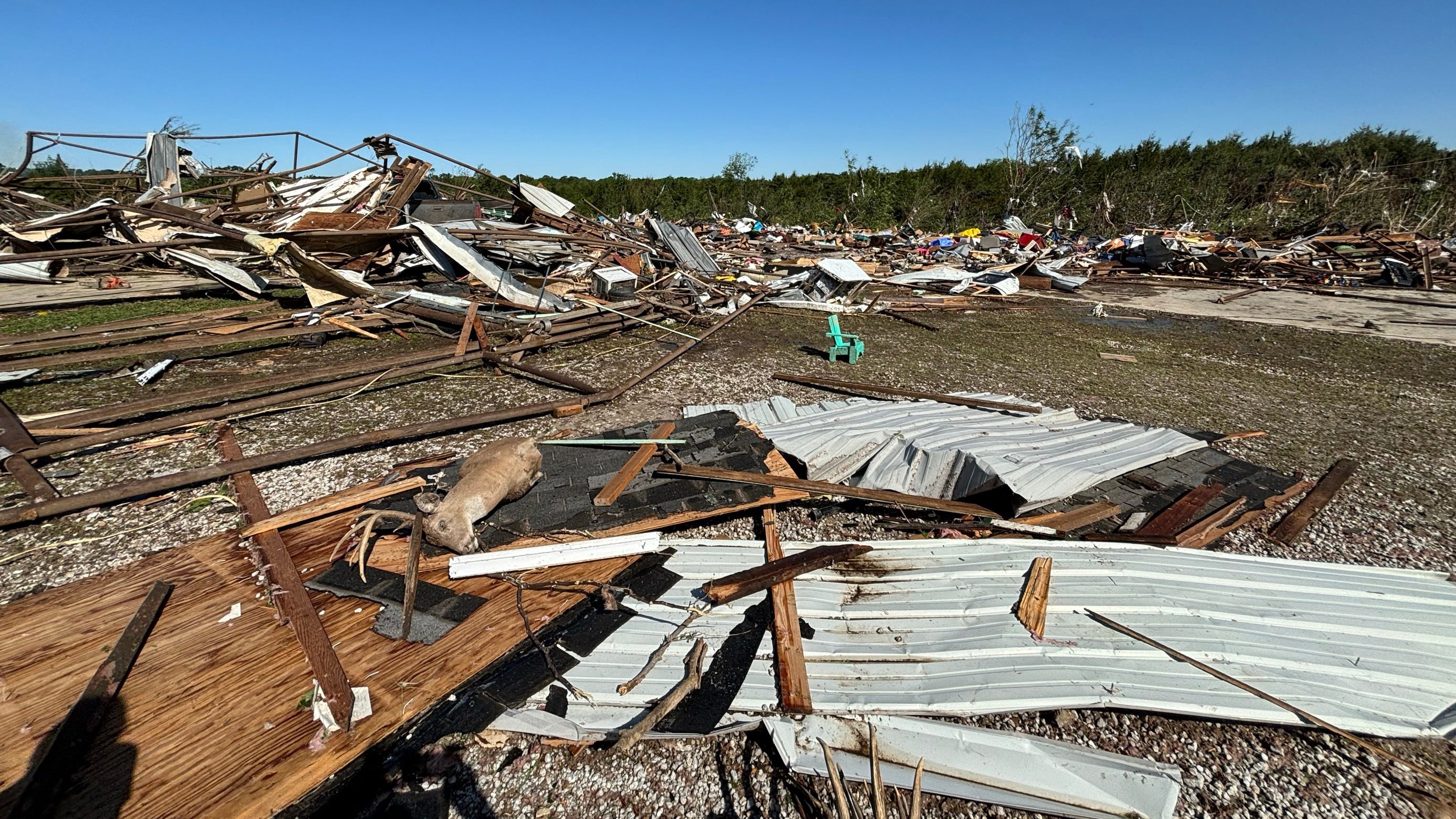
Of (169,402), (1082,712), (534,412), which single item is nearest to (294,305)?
(169,402)

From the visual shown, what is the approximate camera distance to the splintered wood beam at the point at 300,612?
2170 mm

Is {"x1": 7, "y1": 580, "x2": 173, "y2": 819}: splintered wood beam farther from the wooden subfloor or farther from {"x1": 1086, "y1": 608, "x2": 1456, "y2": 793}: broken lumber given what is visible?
{"x1": 1086, "y1": 608, "x2": 1456, "y2": 793}: broken lumber

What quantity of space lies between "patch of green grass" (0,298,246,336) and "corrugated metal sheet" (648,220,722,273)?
8.05m

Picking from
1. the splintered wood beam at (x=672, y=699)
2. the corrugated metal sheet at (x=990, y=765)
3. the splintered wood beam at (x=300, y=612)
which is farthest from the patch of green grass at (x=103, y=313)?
the corrugated metal sheet at (x=990, y=765)

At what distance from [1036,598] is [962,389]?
4288 millimetres

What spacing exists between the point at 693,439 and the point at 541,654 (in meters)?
2.17

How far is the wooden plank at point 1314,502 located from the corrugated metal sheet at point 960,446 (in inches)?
31.1

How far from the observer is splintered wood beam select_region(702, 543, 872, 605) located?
112 inches

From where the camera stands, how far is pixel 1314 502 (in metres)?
4.09

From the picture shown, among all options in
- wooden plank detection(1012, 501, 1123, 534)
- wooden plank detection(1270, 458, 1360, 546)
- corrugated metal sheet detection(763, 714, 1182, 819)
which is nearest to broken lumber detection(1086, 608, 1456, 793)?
corrugated metal sheet detection(763, 714, 1182, 819)

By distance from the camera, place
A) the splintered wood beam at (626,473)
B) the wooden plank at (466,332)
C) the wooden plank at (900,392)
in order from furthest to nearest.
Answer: the wooden plank at (466,332) < the wooden plank at (900,392) < the splintered wood beam at (626,473)

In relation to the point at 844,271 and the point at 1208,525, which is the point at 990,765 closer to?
the point at 1208,525

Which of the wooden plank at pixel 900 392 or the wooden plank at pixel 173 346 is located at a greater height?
the wooden plank at pixel 173 346

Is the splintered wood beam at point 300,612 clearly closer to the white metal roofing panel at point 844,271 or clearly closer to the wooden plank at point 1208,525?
the wooden plank at point 1208,525
